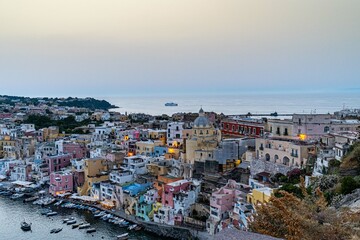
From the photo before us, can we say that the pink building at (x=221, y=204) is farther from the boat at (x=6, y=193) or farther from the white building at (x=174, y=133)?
the boat at (x=6, y=193)

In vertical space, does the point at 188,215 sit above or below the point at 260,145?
below

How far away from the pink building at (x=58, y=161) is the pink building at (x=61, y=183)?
121 inches

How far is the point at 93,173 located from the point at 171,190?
8496mm

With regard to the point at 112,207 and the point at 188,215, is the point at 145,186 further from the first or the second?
the point at 188,215

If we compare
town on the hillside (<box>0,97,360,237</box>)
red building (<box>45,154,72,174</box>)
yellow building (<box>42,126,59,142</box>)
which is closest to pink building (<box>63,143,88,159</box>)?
town on the hillside (<box>0,97,360,237</box>)

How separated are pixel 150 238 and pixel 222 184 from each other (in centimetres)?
501

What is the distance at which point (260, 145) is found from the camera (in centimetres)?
2405

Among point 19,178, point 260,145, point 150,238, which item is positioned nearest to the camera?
point 150,238

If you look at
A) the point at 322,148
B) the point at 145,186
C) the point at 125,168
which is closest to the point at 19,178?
the point at 125,168

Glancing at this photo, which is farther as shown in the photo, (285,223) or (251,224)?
(251,224)

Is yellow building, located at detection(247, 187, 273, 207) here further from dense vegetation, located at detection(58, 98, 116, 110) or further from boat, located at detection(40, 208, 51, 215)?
dense vegetation, located at detection(58, 98, 116, 110)

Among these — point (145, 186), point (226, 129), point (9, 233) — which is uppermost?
point (226, 129)

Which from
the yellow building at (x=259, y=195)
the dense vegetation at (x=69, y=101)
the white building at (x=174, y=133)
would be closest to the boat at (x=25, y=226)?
the yellow building at (x=259, y=195)

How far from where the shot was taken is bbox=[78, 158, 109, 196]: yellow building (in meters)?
27.5
